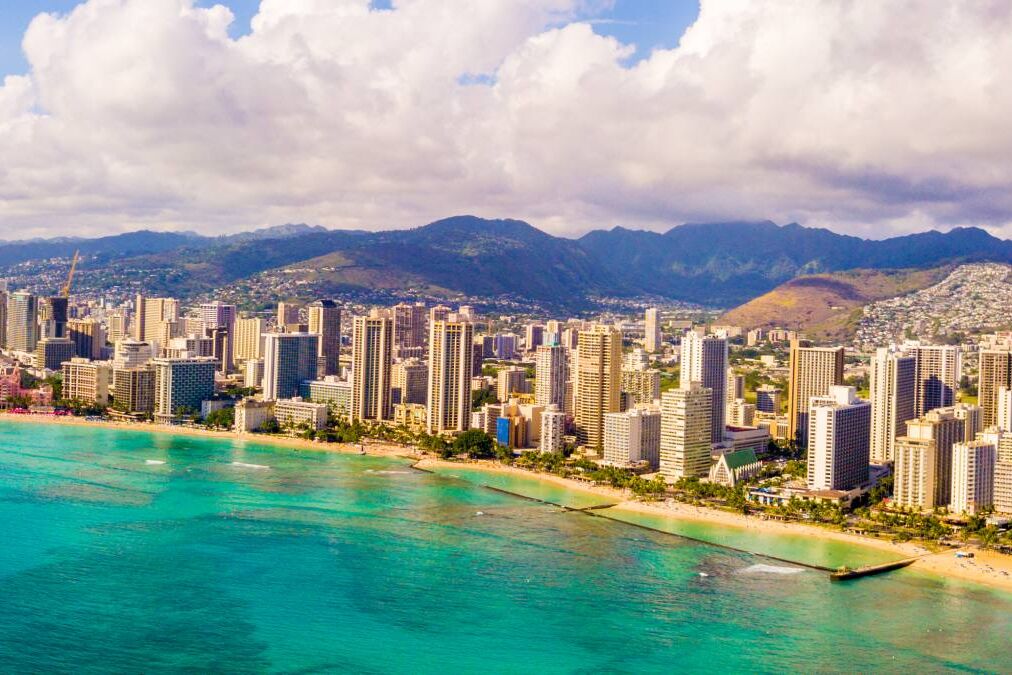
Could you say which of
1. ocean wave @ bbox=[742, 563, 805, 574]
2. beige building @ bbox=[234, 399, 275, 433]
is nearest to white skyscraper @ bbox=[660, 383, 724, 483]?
ocean wave @ bbox=[742, 563, 805, 574]

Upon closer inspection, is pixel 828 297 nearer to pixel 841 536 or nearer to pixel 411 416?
pixel 411 416

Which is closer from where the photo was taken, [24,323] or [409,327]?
[24,323]

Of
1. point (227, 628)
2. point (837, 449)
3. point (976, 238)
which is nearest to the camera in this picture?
point (227, 628)

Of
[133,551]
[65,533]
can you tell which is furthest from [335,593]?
[65,533]

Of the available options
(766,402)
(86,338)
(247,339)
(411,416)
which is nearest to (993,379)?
(766,402)

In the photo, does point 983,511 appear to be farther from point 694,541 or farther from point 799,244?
point 799,244
